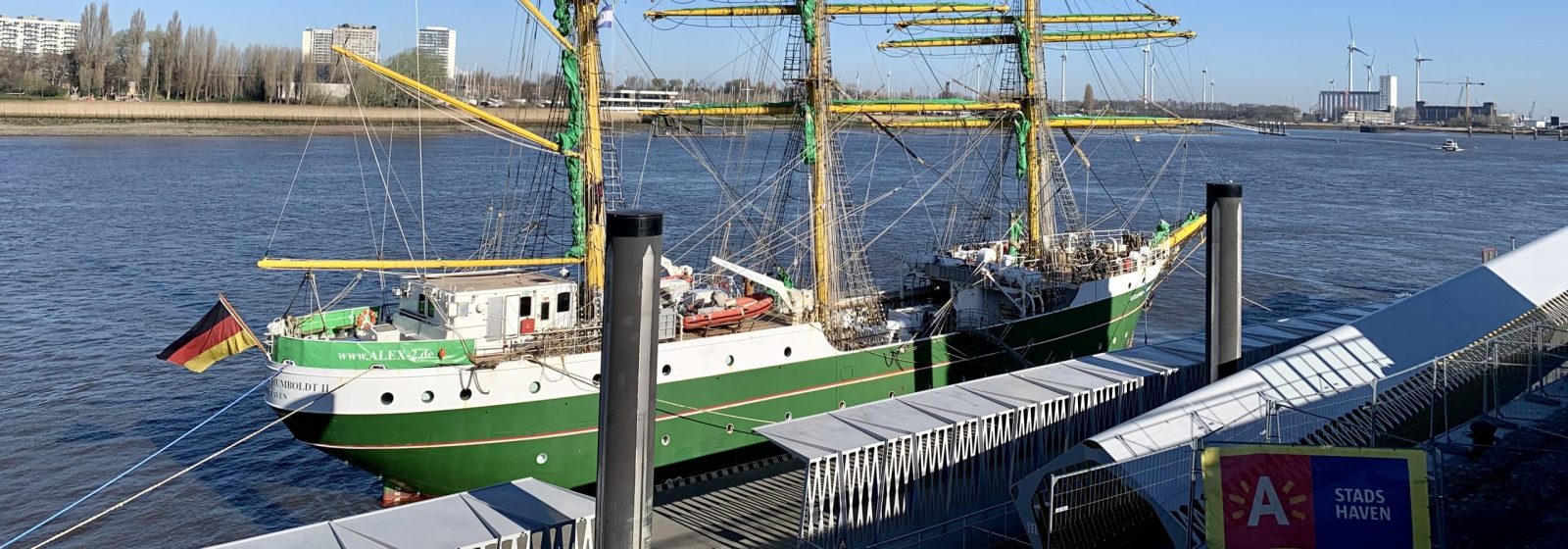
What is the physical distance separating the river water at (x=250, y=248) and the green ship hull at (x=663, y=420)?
282cm

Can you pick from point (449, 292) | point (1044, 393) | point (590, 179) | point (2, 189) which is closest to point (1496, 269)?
point (1044, 393)

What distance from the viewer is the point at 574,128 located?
84.5 feet

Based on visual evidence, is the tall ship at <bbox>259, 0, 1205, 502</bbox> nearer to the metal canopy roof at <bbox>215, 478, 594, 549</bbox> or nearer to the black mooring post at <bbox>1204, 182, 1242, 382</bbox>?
the metal canopy roof at <bbox>215, 478, 594, 549</bbox>

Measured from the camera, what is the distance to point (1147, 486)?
14664 millimetres

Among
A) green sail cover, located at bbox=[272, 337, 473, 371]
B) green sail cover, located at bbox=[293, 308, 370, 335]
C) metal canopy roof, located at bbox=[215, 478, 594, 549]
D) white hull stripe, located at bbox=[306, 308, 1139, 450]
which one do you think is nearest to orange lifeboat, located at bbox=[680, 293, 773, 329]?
white hull stripe, located at bbox=[306, 308, 1139, 450]

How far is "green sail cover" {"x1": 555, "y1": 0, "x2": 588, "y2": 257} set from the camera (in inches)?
1016

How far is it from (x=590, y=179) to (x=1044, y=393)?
11121 millimetres

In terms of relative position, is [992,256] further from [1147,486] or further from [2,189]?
[2,189]

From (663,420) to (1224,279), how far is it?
1133 centimetres

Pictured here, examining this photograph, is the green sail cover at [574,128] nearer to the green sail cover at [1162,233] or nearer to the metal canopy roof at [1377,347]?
the metal canopy roof at [1377,347]

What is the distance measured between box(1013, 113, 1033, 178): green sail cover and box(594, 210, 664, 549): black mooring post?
27.2 m

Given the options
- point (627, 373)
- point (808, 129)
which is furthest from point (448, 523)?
point (808, 129)

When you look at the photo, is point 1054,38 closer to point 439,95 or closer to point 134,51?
point 439,95

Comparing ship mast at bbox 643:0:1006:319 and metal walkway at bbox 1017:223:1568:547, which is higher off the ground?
ship mast at bbox 643:0:1006:319
